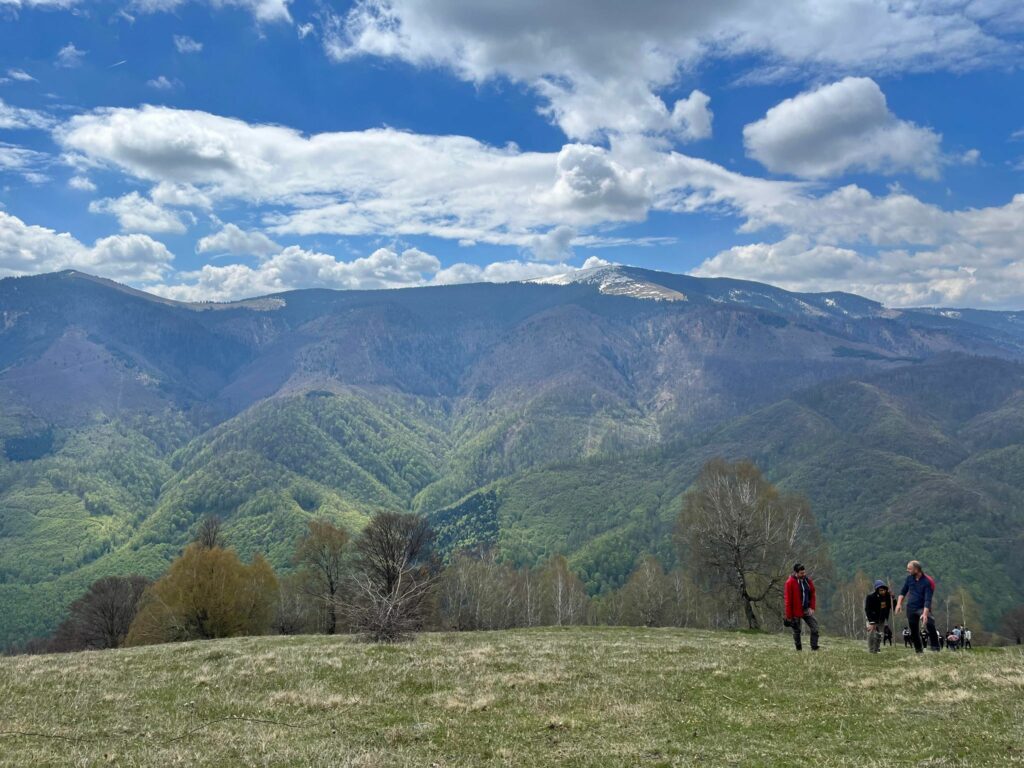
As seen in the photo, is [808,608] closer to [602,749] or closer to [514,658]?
[514,658]

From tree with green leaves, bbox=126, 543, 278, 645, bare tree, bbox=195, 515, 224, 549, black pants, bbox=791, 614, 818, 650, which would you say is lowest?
tree with green leaves, bbox=126, 543, 278, 645

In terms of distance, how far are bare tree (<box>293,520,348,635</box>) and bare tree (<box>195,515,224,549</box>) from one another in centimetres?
1095

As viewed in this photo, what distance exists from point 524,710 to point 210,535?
2561 inches

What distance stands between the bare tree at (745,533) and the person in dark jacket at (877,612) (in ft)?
73.6

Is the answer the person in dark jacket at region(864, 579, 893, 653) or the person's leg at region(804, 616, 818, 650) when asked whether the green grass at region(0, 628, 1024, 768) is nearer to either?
the person's leg at region(804, 616, 818, 650)

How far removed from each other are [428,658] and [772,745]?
14759 mm

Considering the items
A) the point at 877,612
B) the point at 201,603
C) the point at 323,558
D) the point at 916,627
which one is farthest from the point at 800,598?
the point at 201,603

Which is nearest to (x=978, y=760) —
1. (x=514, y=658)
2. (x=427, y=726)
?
(x=427, y=726)

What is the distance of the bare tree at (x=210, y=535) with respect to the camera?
6825 cm

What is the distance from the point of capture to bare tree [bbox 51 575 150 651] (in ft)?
243

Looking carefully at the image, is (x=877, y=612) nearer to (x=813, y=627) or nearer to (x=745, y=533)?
(x=813, y=627)

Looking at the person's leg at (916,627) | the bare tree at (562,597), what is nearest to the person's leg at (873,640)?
the person's leg at (916,627)

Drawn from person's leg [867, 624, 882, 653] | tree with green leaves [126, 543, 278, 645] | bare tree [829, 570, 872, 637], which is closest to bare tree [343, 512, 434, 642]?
tree with green leaves [126, 543, 278, 645]

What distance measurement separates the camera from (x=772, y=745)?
12617 millimetres
